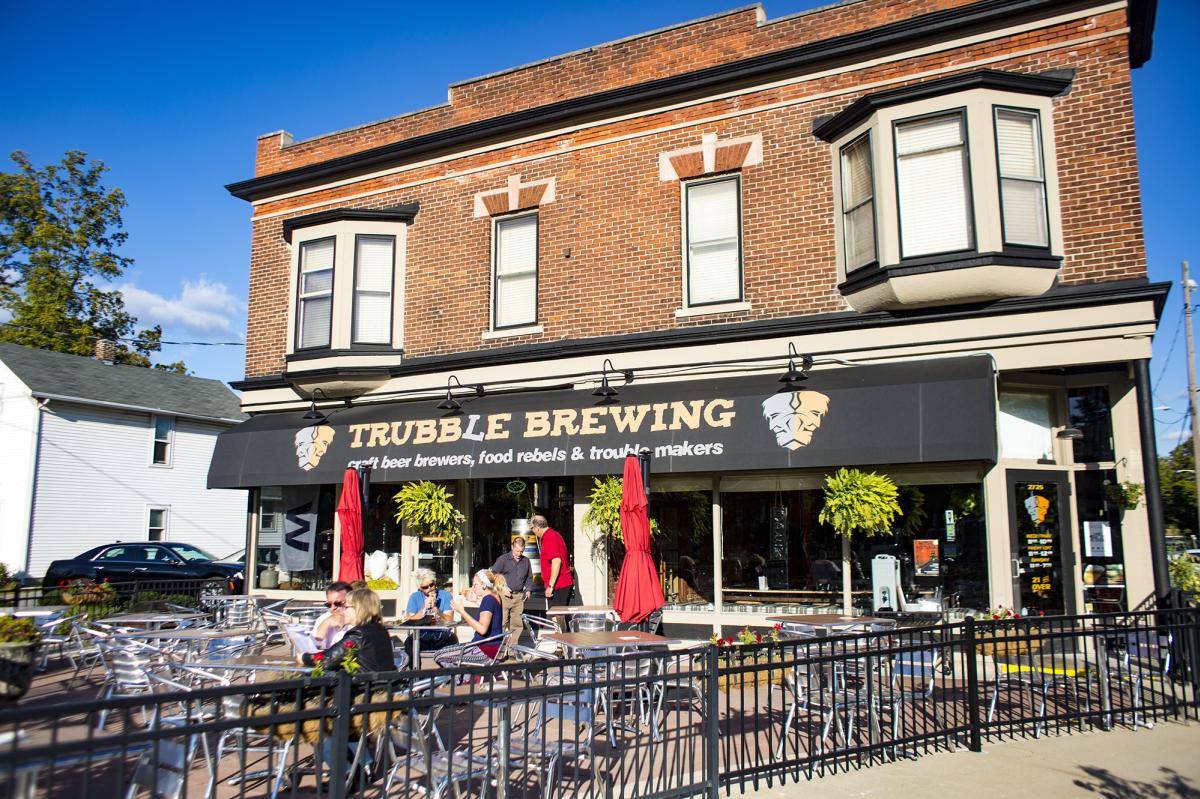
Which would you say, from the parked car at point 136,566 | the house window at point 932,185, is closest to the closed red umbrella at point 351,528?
the parked car at point 136,566

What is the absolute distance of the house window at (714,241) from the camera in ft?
41.0

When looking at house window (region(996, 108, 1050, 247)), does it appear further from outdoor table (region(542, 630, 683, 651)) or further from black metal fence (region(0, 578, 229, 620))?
black metal fence (region(0, 578, 229, 620))

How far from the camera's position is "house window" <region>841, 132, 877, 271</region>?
11.3 meters

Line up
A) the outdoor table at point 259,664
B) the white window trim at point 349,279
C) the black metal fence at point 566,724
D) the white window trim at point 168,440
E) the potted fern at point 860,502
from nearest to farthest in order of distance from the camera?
the black metal fence at point 566,724, the outdoor table at point 259,664, the potted fern at point 860,502, the white window trim at point 349,279, the white window trim at point 168,440

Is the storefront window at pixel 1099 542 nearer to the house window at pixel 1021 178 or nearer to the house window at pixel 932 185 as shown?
the house window at pixel 1021 178

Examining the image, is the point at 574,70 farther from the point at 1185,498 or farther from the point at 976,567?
the point at 1185,498

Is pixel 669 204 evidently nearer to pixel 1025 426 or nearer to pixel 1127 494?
pixel 1025 426

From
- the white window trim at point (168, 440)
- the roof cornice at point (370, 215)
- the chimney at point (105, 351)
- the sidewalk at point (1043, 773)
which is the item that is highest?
the chimney at point (105, 351)

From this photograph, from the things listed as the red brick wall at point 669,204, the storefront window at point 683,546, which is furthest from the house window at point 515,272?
the storefront window at point 683,546

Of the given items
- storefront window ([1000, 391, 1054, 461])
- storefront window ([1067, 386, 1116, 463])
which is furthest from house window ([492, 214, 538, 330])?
storefront window ([1067, 386, 1116, 463])

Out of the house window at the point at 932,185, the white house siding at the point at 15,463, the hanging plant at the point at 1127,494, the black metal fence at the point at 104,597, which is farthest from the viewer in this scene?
the white house siding at the point at 15,463

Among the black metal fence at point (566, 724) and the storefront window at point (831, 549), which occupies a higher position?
the storefront window at point (831, 549)

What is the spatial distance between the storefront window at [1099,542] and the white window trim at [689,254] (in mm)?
4881

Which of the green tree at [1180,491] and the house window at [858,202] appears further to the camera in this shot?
the green tree at [1180,491]
